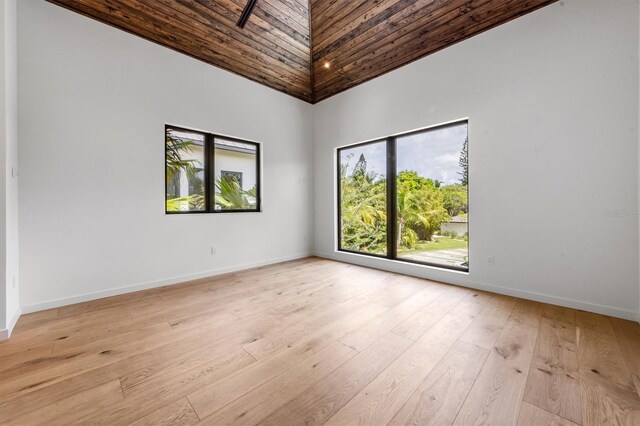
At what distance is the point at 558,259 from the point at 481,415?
7.64 feet

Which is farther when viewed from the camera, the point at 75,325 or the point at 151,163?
the point at 151,163

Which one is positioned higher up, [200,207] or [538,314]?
[200,207]

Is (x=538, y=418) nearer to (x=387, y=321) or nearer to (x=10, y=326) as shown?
(x=387, y=321)

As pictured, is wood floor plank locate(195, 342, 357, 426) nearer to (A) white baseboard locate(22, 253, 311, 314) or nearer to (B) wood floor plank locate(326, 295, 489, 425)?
(B) wood floor plank locate(326, 295, 489, 425)

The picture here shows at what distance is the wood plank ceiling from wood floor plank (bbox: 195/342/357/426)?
12.9 ft

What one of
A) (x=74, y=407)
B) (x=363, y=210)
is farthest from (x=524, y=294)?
(x=74, y=407)

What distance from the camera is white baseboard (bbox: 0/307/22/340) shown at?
2.15 m

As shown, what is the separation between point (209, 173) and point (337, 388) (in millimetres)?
3535

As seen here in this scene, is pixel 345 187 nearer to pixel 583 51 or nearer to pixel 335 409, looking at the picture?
pixel 583 51

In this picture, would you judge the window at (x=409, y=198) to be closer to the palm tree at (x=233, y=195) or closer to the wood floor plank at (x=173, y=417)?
the palm tree at (x=233, y=195)

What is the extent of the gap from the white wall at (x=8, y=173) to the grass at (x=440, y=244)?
4512mm

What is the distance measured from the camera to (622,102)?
2.47 metres

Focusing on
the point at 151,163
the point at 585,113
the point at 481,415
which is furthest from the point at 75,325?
the point at 585,113

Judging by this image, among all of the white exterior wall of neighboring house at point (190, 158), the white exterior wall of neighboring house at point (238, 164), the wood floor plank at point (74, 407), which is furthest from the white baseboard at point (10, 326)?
the white exterior wall of neighboring house at point (238, 164)
